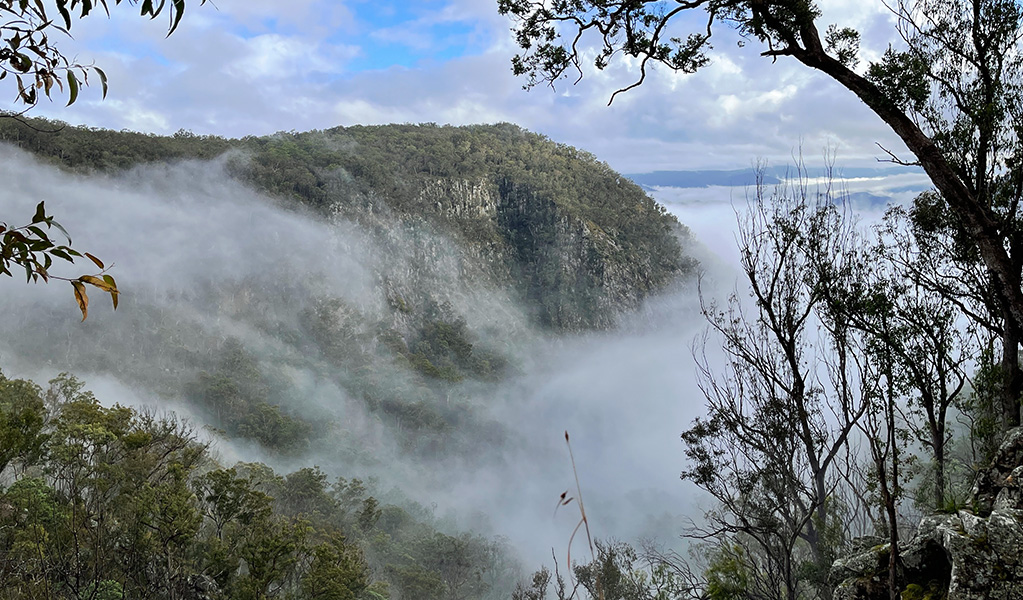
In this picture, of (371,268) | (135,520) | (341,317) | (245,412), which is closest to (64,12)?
(135,520)

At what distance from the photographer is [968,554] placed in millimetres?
4059

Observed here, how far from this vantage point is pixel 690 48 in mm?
5648

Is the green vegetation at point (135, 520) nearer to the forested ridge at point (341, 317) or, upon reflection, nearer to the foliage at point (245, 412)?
the forested ridge at point (341, 317)

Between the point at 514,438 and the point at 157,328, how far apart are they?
37386 millimetres

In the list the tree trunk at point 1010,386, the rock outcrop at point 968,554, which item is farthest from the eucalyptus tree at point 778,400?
the rock outcrop at point 968,554

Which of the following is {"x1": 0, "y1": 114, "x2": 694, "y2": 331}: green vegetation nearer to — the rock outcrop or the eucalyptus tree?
the eucalyptus tree

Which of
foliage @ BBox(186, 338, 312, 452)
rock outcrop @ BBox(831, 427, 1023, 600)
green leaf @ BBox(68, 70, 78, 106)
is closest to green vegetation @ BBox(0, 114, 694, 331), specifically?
foliage @ BBox(186, 338, 312, 452)

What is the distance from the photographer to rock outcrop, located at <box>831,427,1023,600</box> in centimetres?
393

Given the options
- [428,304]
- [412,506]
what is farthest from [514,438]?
[412,506]

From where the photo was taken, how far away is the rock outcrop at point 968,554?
393cm

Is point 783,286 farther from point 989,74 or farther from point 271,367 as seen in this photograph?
point 271,367

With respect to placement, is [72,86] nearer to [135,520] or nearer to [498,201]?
[135,520]

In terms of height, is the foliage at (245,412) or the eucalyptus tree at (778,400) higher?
the eucalyptus tree at (778,400)

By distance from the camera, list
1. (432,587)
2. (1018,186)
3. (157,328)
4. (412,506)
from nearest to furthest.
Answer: (1018,186) < (432,587) < (412,506) < (157,328)
